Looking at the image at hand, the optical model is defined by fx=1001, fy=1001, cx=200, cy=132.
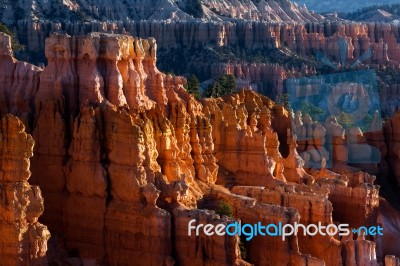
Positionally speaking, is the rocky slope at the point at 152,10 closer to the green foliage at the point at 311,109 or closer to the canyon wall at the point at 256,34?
the canyon wall at the point at 256,34

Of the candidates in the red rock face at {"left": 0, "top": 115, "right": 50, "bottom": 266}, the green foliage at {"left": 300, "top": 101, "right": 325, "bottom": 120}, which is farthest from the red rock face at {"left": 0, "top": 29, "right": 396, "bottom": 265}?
the green foliage at {"left": 300, "top": 101, "right": 325, "bottom": 120}

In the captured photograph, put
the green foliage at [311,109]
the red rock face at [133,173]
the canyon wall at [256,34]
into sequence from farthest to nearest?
the canyon wall at [256,34] → the green foliage at [311,109] → the red rock face at [133,173]

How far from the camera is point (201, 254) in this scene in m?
29.2

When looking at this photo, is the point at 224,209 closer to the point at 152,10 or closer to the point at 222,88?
→ the point at 222,88

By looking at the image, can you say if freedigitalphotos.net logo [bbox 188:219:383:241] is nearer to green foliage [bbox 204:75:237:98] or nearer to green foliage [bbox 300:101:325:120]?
green foliage [bbox 300:101:325:120]

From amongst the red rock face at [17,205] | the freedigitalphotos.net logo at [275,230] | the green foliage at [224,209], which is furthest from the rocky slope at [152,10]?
the red rock face at [17,205]

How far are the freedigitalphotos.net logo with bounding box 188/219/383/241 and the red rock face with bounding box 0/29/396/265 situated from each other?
0.21m

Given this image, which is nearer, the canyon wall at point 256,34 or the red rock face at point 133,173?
the red rock face at point 133,173

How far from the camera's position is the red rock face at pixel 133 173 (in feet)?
95.5

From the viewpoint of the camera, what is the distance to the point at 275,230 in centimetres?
3147

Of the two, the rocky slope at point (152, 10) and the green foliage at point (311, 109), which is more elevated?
the rocky slope at point (152, 10)

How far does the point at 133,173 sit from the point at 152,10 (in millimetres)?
110696

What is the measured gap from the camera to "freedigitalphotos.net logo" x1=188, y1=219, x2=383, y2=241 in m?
29.0

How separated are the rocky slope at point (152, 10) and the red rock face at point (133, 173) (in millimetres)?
80327
